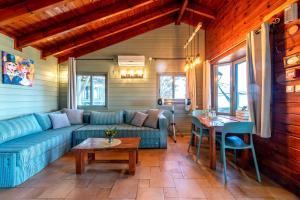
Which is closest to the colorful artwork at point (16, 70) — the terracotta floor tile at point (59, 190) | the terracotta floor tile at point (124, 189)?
the terracotta floor tile at point (59, 190)

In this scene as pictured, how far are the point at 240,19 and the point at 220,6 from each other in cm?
117

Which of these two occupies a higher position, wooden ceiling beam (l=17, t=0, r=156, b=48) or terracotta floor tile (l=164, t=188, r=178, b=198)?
wooden ceiling beam (l=17, t=0, r=156, b=48)

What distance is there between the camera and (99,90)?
5922 millimetres

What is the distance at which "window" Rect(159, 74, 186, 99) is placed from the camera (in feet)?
19.6

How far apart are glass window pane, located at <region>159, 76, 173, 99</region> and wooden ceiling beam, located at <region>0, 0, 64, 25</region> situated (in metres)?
3.68

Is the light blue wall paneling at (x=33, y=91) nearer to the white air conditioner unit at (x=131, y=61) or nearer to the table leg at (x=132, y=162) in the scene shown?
the white air conditioner unit at (x=131, y=61)

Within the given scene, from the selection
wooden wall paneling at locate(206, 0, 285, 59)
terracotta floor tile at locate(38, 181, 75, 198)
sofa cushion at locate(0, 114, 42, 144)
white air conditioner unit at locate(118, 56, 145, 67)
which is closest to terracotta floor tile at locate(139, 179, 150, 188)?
terracotta floor tile at locate(38, 181, 75, 198)

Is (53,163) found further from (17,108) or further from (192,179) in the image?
(192,179)

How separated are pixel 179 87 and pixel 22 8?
4331mm

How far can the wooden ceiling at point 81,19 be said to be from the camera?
2920 millimetres

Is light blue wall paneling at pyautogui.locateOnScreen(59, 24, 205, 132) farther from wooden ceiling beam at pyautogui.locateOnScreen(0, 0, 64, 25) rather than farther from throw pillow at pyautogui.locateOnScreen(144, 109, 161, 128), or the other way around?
wooden ceiling beam at pyautogui.locateOnScreen(0, 0, 64, 25)

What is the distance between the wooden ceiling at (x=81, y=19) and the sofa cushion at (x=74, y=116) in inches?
60.9

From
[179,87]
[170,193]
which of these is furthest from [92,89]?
[170,193]

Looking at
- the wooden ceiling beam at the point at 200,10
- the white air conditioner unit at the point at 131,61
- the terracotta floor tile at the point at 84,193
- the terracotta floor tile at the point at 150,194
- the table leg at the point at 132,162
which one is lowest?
the terracotta floor tile at the point at 150,194
